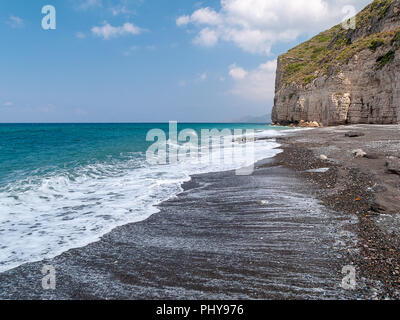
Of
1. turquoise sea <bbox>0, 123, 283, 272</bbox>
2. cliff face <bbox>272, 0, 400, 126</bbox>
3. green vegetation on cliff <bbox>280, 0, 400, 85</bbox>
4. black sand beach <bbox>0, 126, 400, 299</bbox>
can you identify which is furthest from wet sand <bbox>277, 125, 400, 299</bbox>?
green vegetation on cliff <bbox>280, 0, 400, 85</bbox>

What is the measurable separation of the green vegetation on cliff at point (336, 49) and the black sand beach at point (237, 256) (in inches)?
1206

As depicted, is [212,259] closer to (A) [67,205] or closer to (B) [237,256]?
(B) [237,256]

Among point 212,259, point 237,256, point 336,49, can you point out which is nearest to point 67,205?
point 212,259

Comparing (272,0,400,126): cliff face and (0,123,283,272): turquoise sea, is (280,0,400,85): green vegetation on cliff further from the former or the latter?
(0,123,283,272): turquoise sea

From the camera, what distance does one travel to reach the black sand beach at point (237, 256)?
2809 millimetres

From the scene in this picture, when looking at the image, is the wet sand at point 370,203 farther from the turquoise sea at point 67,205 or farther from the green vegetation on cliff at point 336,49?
the green vegetation on cliff at point 336,49

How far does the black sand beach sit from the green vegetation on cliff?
30626 mm

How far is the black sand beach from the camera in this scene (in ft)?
9.21

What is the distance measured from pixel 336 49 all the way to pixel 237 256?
59.1 metres

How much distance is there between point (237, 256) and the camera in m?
3.56

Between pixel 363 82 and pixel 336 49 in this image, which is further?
pixel 336 49

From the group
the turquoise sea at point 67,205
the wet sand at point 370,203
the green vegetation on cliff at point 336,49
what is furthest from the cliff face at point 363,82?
the turquoise sea at point 67,205

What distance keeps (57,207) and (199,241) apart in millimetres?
4623
